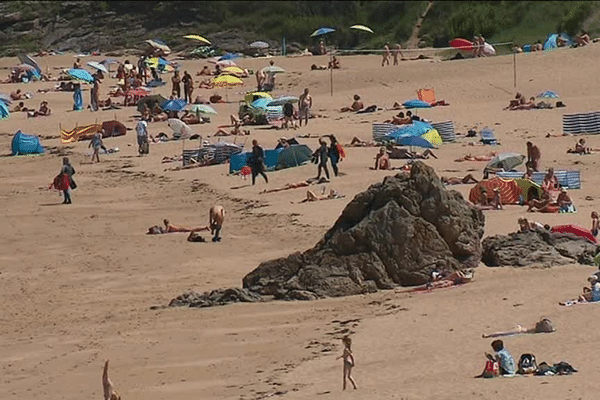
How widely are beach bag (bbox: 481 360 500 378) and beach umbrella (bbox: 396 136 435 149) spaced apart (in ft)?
55.0

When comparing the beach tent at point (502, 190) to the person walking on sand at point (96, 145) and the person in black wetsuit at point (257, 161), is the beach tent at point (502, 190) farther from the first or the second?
the person walking on sand at point (96, 145)

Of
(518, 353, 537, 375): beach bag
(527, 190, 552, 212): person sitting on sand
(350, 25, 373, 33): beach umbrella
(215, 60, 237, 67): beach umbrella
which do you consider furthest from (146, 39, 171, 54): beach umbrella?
(518, 353, 537, 375): beach bag

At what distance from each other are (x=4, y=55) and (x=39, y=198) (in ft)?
95.6

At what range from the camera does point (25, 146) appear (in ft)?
134

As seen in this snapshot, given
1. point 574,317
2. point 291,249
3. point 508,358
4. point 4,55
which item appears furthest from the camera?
point 4,55

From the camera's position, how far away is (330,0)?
6334 centimetres

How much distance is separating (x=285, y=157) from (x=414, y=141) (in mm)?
2608

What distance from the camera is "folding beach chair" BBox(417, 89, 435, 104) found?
142 ft

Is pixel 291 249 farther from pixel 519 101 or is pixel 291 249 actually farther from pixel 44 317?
pixel 519 101

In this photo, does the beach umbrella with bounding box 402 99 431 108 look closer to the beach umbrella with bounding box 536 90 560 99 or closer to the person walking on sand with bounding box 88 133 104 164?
the beach umbrella with bounding box 536 90 560 99

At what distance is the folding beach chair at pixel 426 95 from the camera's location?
142ft

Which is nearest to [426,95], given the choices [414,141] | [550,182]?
[414,141]

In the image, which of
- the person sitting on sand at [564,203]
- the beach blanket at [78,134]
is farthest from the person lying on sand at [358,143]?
the person sitting on sand at [564,203]

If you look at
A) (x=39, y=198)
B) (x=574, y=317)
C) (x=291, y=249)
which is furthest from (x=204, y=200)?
(x=574, y=317)
